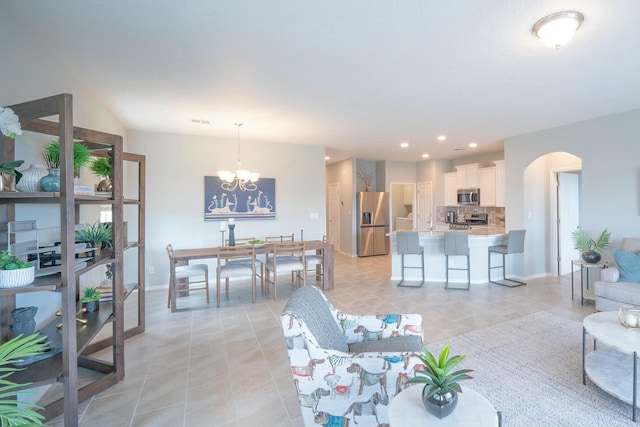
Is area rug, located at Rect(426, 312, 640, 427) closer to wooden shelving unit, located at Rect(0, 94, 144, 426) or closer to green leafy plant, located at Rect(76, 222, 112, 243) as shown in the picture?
wooden shelving unit, located at Rect(0, 94, 144, 426)

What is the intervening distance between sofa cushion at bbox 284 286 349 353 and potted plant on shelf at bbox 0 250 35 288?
1.32m

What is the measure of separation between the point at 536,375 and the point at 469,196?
18.2 ft

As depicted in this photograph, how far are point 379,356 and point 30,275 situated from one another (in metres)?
1.85

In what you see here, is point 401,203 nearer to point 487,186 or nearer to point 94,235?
point 487,186

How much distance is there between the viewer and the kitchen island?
17.1 feet

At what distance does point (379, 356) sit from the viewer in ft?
5.11

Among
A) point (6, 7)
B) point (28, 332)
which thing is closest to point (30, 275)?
point (28, 332)

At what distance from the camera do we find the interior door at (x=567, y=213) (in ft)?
18.5

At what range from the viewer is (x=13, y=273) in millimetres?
1476

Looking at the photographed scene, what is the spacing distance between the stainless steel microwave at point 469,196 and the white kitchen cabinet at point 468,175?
109mm

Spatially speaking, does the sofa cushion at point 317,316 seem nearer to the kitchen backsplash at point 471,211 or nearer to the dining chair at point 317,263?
the dining chair at point 317,263

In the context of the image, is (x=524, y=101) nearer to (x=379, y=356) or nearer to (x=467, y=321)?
(x=467, y=321)

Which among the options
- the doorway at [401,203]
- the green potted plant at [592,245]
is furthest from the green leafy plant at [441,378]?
the doorway at [401,203]

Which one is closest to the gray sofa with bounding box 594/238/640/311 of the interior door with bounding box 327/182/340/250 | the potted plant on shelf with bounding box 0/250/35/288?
the potted plant on shelf with bounding box 0/250/35/288
